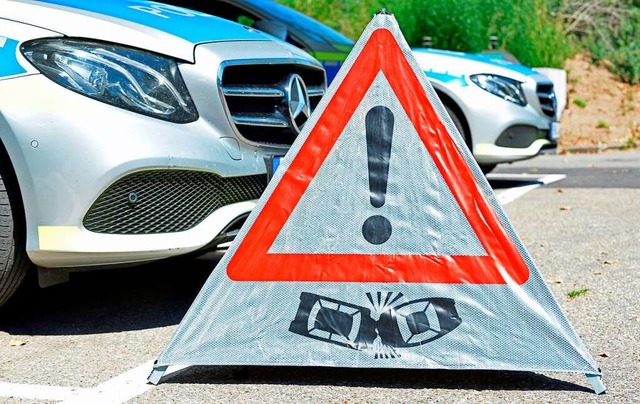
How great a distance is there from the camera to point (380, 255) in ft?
11.2

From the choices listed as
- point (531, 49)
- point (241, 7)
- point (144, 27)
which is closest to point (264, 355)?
point (144, 27)

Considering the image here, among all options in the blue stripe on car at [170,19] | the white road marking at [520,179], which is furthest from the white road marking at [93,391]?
the white road marking at [520,179]

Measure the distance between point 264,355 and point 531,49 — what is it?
1316 centimetres

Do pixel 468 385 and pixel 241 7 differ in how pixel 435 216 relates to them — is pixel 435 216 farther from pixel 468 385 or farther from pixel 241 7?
pixel 241 7

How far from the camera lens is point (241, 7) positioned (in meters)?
7.30

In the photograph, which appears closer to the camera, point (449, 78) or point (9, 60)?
point (9, 60)

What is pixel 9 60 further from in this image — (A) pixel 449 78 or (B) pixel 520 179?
(B) pixel 520 179

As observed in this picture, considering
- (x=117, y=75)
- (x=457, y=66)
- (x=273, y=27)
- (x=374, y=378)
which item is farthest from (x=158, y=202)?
(x=457, y=66)

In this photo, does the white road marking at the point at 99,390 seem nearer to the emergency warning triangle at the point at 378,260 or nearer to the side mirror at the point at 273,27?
the emergency warning triangle at the point at 378,260

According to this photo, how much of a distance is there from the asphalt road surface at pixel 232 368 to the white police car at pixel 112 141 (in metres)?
0.36

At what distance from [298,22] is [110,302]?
3119 millimetres

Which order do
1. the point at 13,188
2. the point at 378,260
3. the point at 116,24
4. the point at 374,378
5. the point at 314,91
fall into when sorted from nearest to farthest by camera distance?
1. the point at 378,260
2. the point at 374,378
3. the point at 13,188
4. the point at 116,24
5. the point at 314,91

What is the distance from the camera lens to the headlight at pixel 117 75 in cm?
399

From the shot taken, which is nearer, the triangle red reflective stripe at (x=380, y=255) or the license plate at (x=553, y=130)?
the triangle red reflective stripe at (x=380, y=255)
